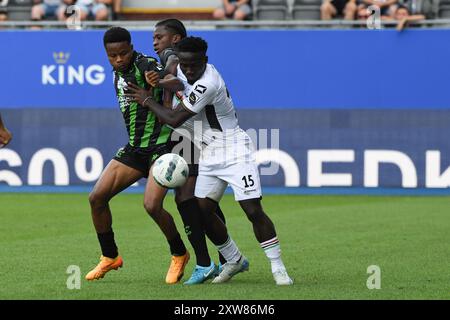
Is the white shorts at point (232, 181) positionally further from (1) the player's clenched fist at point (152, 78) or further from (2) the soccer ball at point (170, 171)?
(1) the player's clenched fist at point (152, 78)

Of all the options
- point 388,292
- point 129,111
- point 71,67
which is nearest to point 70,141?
point 71,67

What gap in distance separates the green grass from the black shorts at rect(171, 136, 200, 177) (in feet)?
3.50

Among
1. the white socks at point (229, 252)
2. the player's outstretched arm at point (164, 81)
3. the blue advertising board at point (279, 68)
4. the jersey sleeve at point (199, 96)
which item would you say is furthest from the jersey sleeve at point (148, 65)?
the blue advertising board at point (279, 68)

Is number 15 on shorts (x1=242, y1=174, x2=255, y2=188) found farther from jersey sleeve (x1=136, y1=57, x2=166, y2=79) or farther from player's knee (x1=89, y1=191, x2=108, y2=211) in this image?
player's knee (x1=89, y1=191, x2=108, y2=211)

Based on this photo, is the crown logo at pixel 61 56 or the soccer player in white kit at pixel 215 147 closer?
the soccer player in white kit at pixel 215 147

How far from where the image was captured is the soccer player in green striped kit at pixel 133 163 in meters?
10.3

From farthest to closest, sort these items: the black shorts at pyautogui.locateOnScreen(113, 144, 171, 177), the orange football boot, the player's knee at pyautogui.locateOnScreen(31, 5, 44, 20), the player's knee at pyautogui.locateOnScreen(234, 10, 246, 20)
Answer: the player's knee at pyautogui.locateOnScreen(31, 5, 44, 20)
the player's knee at pyautogui.locateOnScreen(234, 10, 246, 20)
the black shorts at pyautogui.locateOnScreen(113, 144, 171, 177)
the orange football boot

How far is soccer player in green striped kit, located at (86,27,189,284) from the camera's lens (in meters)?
10.3

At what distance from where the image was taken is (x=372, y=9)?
69.7ft

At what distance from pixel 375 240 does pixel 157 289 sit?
507 cm

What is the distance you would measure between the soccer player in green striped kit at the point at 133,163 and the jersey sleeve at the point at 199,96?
18.2 inches

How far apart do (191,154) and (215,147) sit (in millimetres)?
471

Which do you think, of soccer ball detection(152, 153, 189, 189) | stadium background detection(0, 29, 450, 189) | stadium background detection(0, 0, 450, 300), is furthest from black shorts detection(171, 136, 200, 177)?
stadium background detection(0, 29, 450, 189)
